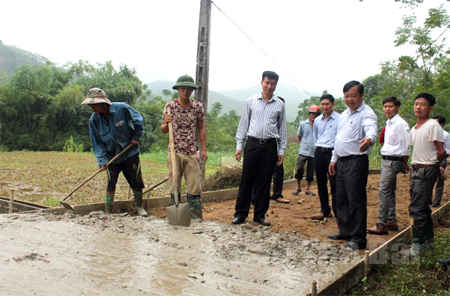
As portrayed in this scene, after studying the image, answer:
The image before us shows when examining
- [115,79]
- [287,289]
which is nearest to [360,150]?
[287,289]

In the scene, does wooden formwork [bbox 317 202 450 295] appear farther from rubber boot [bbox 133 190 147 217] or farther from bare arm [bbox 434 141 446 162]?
rubber boot [bbox 133 190 147 217]

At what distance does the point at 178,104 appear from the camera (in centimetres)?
464

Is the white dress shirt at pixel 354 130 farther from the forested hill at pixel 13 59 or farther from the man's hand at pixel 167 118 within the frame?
the forested hill at pixel 13 59

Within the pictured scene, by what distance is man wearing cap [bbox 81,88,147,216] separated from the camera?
4.87 m

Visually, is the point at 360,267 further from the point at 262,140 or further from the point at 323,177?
the point at 323,177

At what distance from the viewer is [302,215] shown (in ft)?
18.1

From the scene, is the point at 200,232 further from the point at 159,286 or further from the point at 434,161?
the point at 434,161

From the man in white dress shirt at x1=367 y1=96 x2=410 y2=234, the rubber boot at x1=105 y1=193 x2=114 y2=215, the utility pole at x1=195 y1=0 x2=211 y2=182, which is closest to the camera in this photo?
the man in white dress shirt at x1=367 y1=96 x2=410 y2=234

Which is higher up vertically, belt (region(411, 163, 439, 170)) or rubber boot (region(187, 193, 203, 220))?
belt (region(411, 163, 439, 170))

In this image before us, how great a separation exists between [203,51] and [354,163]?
14.4 ft

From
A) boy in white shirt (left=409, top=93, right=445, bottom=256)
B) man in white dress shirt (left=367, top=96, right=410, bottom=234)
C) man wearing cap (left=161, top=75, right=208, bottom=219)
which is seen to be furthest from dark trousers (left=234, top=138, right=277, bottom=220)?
boy in white shirt (left=409, top=93, right=445, bottom=256)

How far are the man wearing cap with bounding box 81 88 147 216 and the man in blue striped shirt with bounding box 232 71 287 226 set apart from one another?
1356 millimetres

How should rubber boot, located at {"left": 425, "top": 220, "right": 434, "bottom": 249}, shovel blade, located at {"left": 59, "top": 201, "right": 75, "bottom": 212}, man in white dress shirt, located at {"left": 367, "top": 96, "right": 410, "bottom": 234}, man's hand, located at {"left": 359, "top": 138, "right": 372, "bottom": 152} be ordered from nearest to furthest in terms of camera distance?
man's hand, located at {"left": 359, "top": 138, "right": 372, "bottom": 152} < rubber boot, located at {"left": 425, "top": 220, "right": 434, "bottom": 249} < man in white dress shirt, located at {"left": 367, "top": 96, "right": 410, "bottom": 234} < shovel blade, located at {"left": 59, "top": 201, "right": 75, "bottom": 212}

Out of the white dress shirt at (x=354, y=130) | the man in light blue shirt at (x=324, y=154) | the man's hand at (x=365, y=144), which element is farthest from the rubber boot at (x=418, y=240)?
the man in light blue shirt at (x=324, y=154)
